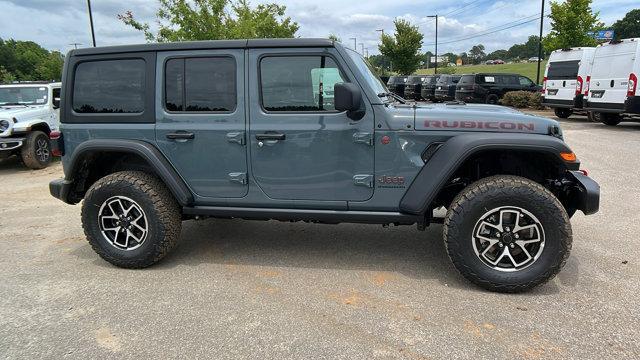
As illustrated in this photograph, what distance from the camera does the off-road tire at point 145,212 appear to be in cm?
393

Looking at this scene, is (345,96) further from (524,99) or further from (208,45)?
(524,99)

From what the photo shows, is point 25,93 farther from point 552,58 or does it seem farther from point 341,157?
point 552,58

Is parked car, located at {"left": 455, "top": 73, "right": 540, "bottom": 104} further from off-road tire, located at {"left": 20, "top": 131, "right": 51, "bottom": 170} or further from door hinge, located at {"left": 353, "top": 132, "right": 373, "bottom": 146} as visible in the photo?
door hinge, located at {"left": 353, "top": 132, "right": 373, "bottom": 146}

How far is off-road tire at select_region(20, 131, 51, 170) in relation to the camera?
30.6ft

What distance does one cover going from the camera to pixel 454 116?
3.52 m

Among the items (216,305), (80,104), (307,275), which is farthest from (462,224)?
(80,104)

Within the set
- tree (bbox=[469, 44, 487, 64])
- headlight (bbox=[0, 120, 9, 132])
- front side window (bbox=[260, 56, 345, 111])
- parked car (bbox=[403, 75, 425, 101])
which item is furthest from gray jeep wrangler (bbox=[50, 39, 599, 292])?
tree (bbox=[469, 44, 487, 64])

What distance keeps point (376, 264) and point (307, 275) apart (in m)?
0.64

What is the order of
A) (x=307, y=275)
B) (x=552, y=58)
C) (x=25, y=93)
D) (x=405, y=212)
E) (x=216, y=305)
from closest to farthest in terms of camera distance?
(x=216, y=305)
(x=405, y=212)
(x=307, y=275)
(x=25, y=93)
(x=552, y=58)

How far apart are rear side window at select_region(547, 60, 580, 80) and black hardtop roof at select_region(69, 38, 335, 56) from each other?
14.6 m

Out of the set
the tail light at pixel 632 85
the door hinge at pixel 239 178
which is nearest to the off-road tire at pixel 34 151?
the door hinge at pixel 239 178

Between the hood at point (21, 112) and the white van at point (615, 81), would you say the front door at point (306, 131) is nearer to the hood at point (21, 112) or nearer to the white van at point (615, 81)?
the hood at point (21, 112)

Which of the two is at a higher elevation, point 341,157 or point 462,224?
point 341,157

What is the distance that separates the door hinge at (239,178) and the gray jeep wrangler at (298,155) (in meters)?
0.01
